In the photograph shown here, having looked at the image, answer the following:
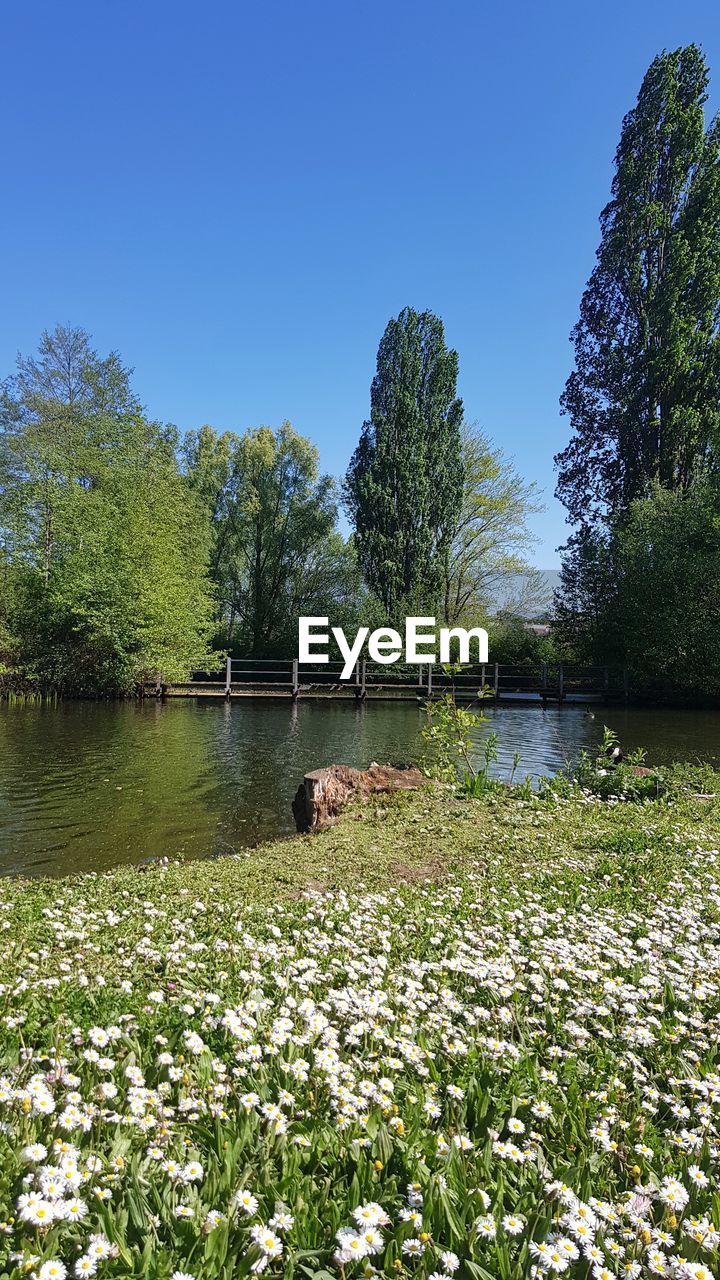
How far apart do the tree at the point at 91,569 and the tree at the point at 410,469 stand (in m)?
9.54

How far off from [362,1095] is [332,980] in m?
0.98

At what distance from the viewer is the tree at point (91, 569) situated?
2564 centimetres

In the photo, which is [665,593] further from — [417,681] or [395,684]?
[395,684]

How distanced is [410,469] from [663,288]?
14099mm

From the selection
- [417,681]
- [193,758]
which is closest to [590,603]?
[417,681]

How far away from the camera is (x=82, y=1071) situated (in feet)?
8.05

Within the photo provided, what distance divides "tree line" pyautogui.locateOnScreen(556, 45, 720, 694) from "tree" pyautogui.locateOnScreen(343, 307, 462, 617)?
7270 mm

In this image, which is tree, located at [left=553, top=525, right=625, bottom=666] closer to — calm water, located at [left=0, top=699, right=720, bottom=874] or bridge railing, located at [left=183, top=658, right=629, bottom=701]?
bridge railing, located at [left=183, top=658, right=629, bottom=701]

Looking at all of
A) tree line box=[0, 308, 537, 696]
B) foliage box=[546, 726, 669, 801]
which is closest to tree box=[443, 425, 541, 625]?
tree line box=[0, 308, 537, 696]

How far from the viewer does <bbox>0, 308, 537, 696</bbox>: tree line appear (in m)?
26.0

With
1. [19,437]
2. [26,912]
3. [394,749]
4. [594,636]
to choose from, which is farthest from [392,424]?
[26,912]

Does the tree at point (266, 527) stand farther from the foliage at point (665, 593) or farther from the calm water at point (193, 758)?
the foliage at point (665, 593)

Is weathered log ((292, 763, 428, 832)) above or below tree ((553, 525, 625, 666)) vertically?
below

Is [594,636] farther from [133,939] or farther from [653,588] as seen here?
[133,939]
